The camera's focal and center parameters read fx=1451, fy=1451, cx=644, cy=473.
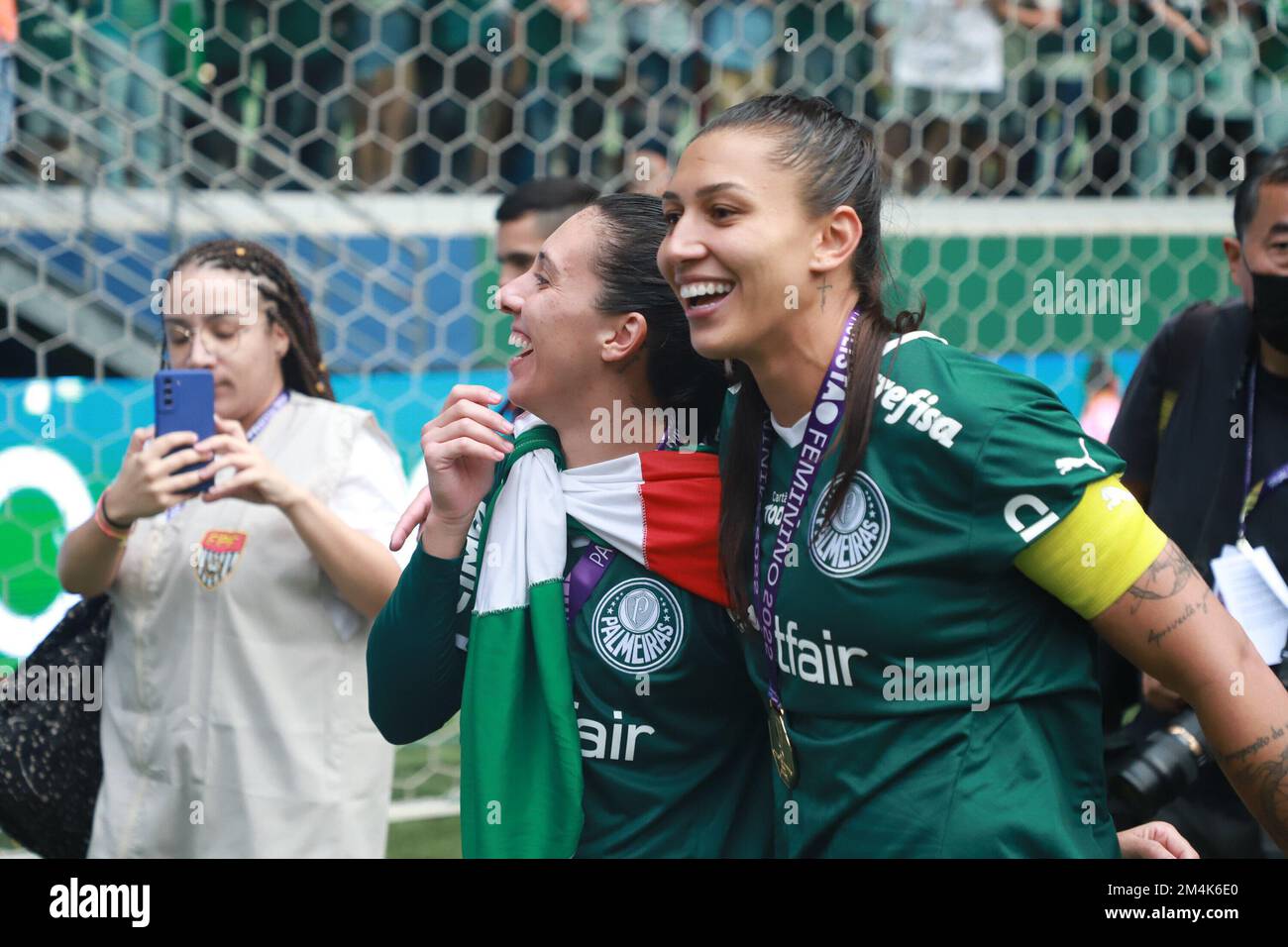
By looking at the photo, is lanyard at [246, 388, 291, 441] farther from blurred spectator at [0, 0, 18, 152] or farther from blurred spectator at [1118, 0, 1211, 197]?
blurred spectator at [1118, 0, 1211, 197]

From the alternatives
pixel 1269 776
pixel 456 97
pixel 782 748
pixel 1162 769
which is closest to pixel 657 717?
pixel 782 748

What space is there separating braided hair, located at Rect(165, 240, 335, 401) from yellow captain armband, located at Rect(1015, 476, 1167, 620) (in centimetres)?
137

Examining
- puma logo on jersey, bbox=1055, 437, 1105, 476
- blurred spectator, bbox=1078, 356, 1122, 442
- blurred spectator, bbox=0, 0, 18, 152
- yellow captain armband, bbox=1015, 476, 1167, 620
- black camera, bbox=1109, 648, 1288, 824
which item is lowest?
black camera, bbox=1109, 648, 1288, 824

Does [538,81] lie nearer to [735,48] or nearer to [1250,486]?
[735,48]

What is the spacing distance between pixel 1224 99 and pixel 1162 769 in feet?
16.0

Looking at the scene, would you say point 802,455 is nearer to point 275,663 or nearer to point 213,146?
point 275,663

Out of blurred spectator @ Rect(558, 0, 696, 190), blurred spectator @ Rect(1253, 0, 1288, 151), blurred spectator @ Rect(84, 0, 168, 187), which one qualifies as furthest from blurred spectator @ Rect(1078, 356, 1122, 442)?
blurred spectator @ Rect(84, 0, 168, 187)

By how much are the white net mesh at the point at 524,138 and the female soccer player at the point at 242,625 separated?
2464 millimetres

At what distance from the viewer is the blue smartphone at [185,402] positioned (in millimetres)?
2012

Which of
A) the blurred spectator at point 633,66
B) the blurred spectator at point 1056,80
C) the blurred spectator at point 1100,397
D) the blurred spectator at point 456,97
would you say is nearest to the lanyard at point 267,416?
the blurred spectator at point 456,97

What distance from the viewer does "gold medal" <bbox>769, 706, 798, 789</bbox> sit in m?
1.32

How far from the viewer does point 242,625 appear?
209 centimetres

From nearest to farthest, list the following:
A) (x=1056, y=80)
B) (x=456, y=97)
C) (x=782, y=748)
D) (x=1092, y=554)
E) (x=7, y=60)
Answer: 1. (x=1092, y=554)
2. (x=782, y=748)
3. (x=7, y=60)
4. (x=456, y=97)
5. (x=1056, y=80)

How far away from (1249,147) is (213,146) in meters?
4.11
